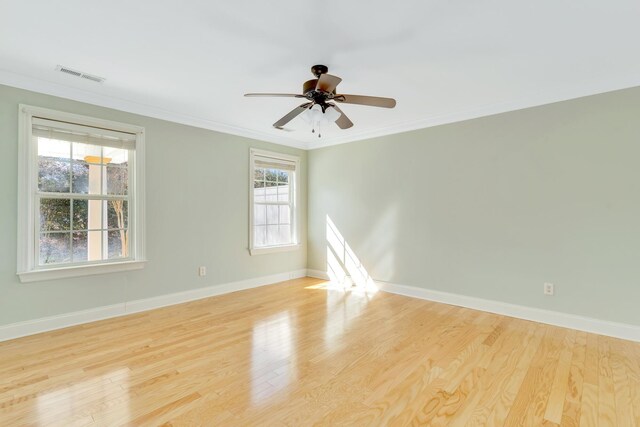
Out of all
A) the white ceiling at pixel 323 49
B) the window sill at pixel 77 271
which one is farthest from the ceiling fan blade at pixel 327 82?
the window sill at pixel 77 271

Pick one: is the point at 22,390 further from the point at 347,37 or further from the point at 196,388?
the point at 347,37

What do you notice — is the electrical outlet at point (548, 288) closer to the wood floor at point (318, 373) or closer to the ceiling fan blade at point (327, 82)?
the wood floor at point (318, 373)

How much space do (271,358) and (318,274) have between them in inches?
120

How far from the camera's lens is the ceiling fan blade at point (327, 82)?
2320 millimetres

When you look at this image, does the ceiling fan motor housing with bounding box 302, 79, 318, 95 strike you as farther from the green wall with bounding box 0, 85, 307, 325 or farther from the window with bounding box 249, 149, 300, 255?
the window with bounding box 249, 149, 300, 255

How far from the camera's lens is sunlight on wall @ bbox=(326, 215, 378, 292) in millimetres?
4961

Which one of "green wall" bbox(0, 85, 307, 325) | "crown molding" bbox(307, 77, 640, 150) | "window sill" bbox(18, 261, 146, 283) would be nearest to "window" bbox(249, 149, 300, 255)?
"green wall" bbox(0, 85, 307, 325)

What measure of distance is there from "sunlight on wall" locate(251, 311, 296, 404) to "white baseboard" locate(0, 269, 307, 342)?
1.34 meters

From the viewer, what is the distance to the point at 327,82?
238cm

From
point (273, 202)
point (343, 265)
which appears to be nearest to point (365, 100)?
point (273, 202)

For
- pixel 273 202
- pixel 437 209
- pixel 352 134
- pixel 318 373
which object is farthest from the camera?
pixel 273 202

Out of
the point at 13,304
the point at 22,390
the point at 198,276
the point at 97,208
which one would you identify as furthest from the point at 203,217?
the point at 22,390

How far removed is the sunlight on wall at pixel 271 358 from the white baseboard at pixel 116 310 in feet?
4.40

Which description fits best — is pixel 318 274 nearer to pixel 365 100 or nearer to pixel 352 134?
pixel 352 134
